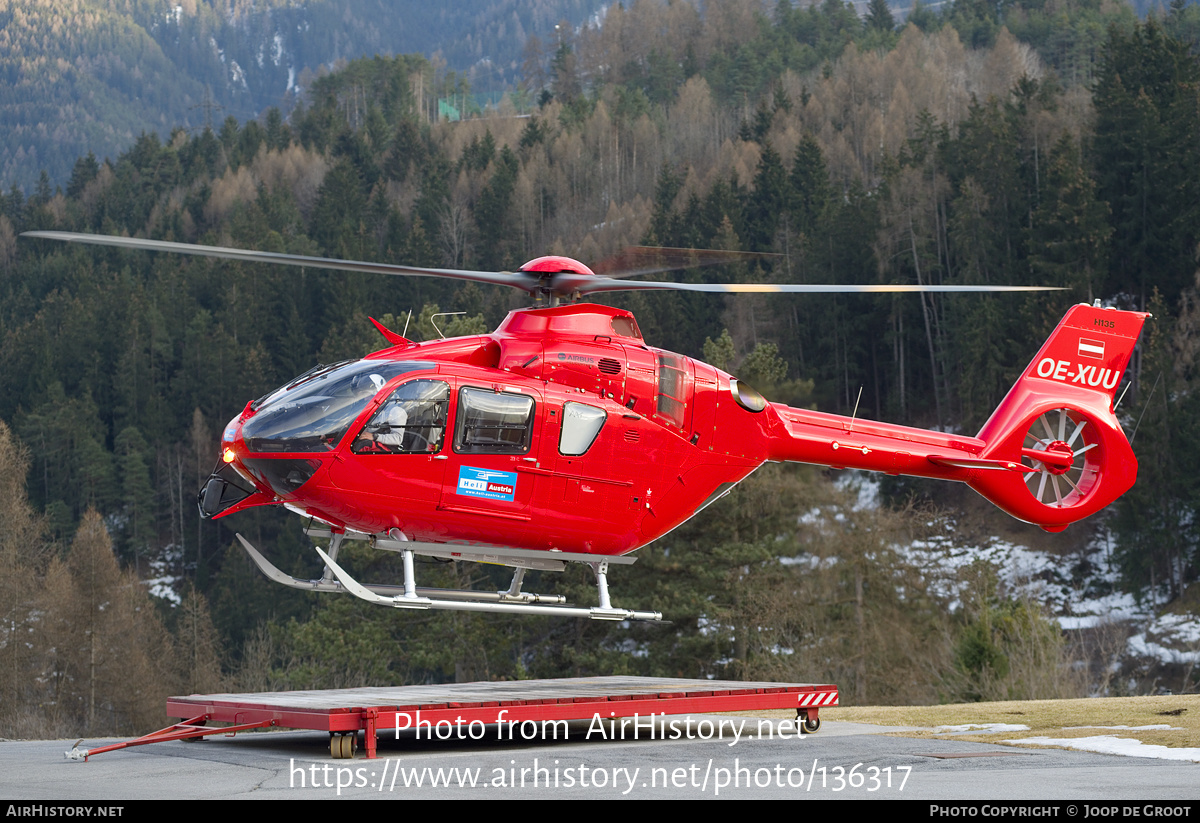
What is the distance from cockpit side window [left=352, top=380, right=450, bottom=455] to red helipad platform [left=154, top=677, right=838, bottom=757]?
233 centimetres

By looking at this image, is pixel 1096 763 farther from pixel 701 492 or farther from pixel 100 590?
pixel 100 590

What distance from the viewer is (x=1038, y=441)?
1591 cm

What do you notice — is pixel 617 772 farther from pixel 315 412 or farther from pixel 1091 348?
pixel 1091 348

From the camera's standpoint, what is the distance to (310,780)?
358 inches

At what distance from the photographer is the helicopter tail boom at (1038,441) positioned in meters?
14.5

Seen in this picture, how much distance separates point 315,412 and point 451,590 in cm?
222

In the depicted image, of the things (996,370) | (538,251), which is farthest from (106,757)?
(538,251)

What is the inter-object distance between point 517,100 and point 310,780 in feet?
473

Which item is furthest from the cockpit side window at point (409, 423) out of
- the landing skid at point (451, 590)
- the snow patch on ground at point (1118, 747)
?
the snow patch on ground at point (1118, 747)

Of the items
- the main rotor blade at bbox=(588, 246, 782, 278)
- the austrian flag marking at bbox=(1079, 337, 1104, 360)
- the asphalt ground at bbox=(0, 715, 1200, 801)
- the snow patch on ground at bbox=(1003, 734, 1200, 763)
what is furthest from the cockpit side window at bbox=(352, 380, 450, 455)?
the austrian flag marking at bbox=(1079, 337, 1104, 360)

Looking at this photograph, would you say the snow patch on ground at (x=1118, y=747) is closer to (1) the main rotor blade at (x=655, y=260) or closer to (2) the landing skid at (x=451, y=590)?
(2) the landing skid at (x=451, y=590)

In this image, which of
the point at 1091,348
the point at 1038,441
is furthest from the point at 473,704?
the point at 1091,348

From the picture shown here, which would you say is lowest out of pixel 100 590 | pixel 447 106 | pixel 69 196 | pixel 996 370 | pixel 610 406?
pixel 100 590

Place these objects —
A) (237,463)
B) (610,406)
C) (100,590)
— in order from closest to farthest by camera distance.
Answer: (237,463), (610,406), (100,590)
